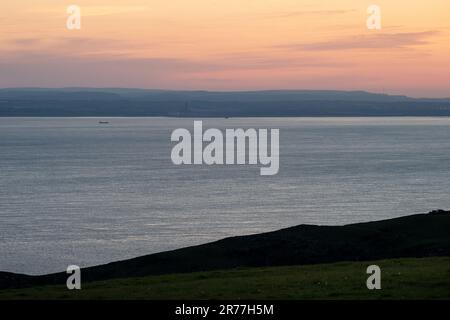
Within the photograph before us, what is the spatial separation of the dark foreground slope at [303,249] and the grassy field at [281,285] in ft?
39.3

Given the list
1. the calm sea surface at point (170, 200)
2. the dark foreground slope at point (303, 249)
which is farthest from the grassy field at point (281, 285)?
the calm sea surface at point (170, 200)

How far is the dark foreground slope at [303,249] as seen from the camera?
4141cm

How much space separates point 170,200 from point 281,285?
70.9m

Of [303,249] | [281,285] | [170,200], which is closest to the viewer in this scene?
[281,285]

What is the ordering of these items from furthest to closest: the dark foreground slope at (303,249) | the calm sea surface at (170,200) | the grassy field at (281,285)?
the calm sea surface at (170,200), the dark foreground slope at (303,249), the grassy field at (281,285)

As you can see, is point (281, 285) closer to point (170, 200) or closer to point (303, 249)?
point (303, 249)

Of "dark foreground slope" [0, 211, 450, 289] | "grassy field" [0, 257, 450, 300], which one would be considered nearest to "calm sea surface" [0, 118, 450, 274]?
"dark foreground slope" [0, 211, 450, 289]

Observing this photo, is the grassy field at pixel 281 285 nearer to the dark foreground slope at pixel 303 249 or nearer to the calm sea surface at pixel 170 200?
the dark foreground slope at pixel 303 249

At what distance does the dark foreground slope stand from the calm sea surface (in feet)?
46.8

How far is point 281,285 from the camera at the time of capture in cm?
2434

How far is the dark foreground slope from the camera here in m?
41.4

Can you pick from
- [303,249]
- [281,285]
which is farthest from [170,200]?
[281,285]

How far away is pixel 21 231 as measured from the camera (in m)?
72.6
